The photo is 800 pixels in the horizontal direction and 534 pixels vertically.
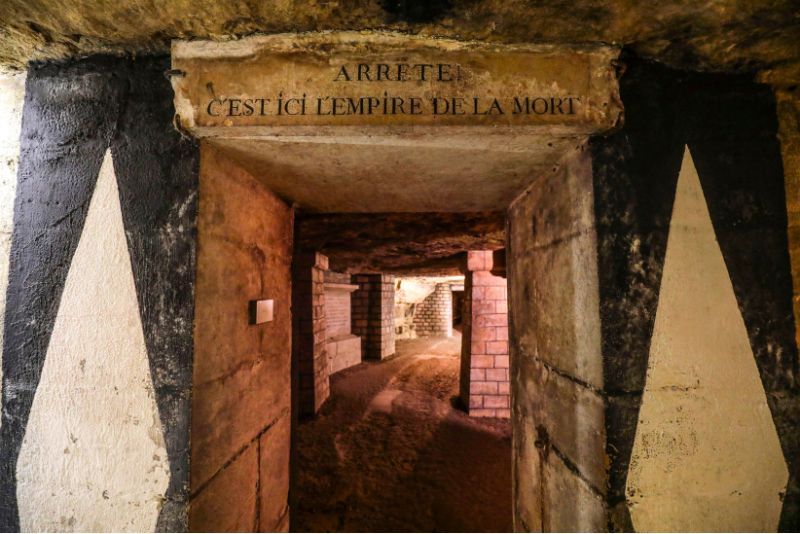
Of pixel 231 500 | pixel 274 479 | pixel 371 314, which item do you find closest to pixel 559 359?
pixel 231 500

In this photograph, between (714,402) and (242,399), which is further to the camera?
(242,399)

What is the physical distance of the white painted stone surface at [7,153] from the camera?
4.02ft

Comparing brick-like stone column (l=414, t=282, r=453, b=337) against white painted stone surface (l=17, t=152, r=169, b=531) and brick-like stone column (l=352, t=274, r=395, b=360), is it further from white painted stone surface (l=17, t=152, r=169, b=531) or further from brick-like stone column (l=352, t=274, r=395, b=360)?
white painted stone surface (l=17, t=152, r=169, b=531)

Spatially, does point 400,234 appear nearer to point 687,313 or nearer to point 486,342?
point 486,342

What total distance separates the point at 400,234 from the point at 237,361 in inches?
101

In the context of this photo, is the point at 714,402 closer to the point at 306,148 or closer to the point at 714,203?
the point at 714,203

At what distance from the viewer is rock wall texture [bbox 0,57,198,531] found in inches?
45.6

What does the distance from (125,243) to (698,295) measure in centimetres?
211

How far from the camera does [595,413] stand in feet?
3.88

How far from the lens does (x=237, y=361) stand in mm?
1452

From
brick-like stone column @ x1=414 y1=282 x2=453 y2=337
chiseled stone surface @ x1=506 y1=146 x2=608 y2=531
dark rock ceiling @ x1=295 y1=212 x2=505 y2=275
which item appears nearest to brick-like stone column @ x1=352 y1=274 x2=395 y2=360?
dark rock ceiling @ x1=295 y1=212 x2=505 y2=275

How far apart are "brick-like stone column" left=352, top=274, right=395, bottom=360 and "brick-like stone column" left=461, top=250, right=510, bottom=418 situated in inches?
159

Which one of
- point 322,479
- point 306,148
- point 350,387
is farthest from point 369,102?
point 350,387

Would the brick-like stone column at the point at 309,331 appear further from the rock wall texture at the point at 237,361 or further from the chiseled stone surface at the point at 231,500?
the chiseled stone surface at the point at 231,500
